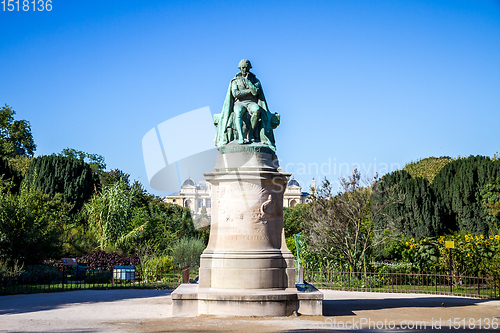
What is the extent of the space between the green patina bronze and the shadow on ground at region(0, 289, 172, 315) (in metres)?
6.28

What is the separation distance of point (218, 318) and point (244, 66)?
6540mm

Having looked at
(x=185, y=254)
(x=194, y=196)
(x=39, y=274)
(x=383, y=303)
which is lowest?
(x=383, y=303)

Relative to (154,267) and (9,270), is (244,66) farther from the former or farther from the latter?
(154,267)

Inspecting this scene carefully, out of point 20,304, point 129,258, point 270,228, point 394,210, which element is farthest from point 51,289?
point 394,210

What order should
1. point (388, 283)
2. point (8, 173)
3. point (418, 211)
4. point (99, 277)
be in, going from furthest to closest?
point (8, 173) < point (418, 211) < point (99, 277) < point (388, 283)

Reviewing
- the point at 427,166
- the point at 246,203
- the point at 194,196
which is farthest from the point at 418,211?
the point at 194,196

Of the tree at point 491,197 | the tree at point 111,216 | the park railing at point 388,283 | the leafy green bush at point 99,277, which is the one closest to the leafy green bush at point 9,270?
the leafy green bush at point 99,277

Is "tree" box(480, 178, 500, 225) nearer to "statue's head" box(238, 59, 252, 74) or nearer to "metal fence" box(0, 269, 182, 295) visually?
"metal fence" box(0, 269, 182, 295)

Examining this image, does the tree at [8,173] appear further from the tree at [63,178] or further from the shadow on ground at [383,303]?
the shadow on ground at [383,303]

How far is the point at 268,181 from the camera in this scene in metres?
12.5

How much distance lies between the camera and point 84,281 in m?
21.9

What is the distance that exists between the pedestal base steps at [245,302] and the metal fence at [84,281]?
8.69m

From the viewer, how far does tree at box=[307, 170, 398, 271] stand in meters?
21.5

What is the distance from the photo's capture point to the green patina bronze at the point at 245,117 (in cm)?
1314
